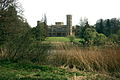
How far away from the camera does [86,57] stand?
9.04 meters

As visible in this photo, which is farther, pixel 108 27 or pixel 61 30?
pixel 61 30

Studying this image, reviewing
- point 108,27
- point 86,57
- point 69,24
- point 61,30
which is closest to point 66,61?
point 86,57

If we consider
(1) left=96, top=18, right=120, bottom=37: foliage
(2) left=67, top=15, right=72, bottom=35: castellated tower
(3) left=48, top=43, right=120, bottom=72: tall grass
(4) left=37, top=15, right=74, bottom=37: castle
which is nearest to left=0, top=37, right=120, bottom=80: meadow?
(3) left=48, top=43, right=120, bottom=72: tall grass

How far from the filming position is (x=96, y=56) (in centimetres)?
878

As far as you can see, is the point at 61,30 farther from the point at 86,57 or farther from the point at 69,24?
the point at 86,57

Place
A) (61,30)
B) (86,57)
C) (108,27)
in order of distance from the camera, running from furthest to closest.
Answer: (61,30), (108,27), (86,57)

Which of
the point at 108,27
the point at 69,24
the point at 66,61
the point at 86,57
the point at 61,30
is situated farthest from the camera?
the point at 69,24

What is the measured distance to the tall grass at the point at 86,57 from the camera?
8262 mm

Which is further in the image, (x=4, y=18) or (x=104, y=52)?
(x=4, y=18)

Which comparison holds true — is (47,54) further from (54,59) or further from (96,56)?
(96,56)

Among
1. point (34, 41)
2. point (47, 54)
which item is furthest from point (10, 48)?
point (47, 54)

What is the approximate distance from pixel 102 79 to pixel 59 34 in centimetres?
7252

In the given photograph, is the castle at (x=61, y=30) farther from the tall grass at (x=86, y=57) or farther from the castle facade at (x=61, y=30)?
the tall grass at (x=86, y=57)

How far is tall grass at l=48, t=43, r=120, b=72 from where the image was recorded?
8262 mm
